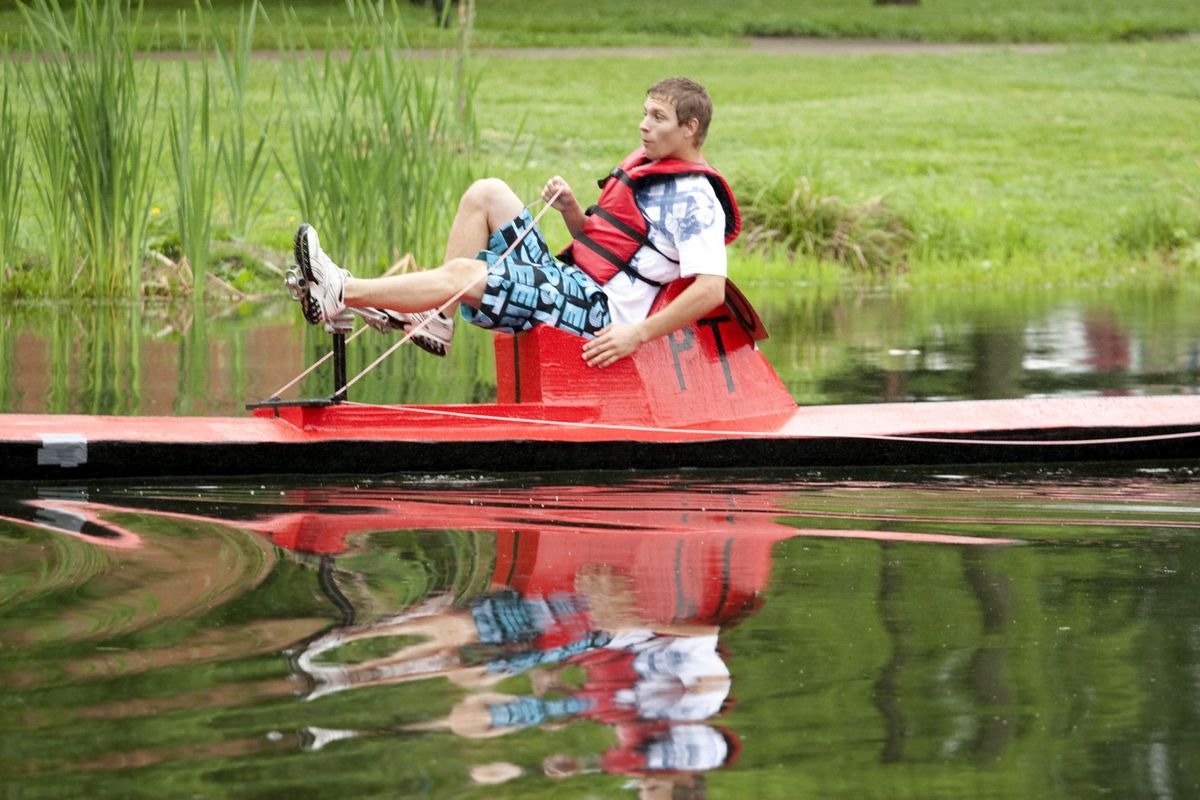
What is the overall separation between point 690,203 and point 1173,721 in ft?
9.07

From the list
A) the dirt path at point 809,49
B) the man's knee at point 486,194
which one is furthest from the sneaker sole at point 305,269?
the dirt path at point 809,49

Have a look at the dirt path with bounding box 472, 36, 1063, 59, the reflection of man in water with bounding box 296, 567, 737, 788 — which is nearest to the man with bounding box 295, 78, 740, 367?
the reflection of man in water with bounding box 296, 567, 737, 788

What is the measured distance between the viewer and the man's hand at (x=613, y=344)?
5.39 m

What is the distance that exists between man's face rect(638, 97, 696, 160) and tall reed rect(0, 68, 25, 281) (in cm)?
406

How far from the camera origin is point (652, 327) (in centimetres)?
541

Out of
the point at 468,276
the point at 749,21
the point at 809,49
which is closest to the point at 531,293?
the point at 468,276

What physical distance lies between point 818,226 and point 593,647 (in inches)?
386

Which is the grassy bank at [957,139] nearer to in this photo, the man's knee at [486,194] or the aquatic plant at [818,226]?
the aquatic plant at [818,226]

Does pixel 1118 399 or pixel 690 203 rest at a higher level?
pixel 690 203

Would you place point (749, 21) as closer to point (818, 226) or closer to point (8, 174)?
point (818, 226)

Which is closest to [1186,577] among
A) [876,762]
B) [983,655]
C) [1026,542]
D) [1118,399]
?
[1026,542]

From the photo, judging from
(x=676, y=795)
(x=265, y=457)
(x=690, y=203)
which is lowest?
(x=676, y=795)

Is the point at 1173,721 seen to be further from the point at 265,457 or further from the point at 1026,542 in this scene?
the point at 265,457

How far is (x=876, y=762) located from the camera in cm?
268
